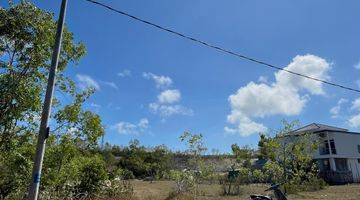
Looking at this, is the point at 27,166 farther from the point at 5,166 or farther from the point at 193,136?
the point at 193,136

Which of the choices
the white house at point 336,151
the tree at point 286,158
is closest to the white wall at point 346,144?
the white house at point 336,151

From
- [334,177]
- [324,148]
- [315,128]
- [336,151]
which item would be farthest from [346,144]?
[334,177]

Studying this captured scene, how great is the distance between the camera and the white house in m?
48.1

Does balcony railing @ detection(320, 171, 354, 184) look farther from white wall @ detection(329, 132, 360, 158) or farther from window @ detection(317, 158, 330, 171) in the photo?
white wall @ detection(329, 132, 360, 158)

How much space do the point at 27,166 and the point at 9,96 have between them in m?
2.20

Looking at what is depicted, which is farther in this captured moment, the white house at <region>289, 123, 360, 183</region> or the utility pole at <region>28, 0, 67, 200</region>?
the white house at <region>289, 123, 360, 183</region>

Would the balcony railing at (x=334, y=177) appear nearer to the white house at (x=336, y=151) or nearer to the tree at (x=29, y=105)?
the white house at (x=336, y=151)

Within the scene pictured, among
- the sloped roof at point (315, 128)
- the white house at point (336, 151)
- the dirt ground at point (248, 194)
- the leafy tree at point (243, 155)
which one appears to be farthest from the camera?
the white house at point (336, 151)

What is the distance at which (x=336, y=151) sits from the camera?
48.3 m

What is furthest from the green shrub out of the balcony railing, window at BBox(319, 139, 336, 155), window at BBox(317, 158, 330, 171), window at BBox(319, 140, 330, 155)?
window at BBox(317, 158, 330, 171)

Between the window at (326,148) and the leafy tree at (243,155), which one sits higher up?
the window at (326,148)

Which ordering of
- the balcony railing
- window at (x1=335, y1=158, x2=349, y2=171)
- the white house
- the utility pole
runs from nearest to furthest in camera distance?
1. the utility pole
2. the balcony railing
3. the white house
4. window at (x1=335, y1=158, x2=349, y2=171)

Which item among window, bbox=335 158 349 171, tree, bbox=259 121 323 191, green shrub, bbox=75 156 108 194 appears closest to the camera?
green shrub, bbox=75 156 108 194

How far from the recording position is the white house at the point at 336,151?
158 feet
